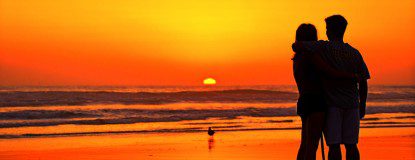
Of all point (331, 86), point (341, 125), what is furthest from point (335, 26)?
point (341, 125)

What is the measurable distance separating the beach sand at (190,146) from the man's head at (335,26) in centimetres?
447

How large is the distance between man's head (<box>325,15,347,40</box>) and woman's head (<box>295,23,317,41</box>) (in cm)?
15

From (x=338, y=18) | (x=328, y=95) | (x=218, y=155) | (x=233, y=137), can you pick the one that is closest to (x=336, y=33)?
(x=338, y=18)

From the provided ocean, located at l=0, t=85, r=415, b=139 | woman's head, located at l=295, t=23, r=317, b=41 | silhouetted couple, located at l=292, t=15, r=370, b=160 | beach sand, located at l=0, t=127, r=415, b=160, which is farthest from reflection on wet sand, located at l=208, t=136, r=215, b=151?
woman's head, located at l=295, t=23, r=317, b=41

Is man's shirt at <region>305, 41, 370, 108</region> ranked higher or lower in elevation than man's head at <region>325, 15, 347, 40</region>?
lower

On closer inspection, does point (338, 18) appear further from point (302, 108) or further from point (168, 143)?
point (168, 143)

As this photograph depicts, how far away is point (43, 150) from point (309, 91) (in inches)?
288

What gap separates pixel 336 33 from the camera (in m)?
6.00

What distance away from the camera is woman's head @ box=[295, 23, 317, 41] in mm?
5887

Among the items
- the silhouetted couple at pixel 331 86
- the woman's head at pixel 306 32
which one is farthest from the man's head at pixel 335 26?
the woman's head at pixel 306 32

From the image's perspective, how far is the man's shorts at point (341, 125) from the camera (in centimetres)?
592

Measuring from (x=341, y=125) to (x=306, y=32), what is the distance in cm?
81

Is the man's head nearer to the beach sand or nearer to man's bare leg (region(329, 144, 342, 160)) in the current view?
man's bare leg (region(329, 144, 342, 160))

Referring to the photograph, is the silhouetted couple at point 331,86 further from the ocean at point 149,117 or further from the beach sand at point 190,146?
the ocean at point 149,117
